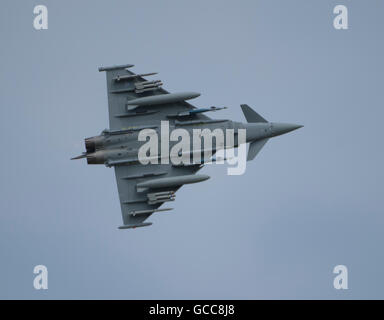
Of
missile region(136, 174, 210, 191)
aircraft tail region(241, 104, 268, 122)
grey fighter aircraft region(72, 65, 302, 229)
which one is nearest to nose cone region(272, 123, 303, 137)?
grey fighter aircraft region(72, 65, 302, 229)

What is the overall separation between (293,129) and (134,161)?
819cm

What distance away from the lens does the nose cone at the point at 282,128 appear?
35.9m

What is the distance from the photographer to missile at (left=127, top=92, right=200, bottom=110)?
3509cm

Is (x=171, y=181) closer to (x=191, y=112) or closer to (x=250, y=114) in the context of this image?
(x=191, y=112)

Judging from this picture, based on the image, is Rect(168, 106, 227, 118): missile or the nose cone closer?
Rect(168, 106, 227, 118): missile

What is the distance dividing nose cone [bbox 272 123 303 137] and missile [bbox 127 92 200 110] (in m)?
4.31

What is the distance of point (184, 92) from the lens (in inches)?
1387

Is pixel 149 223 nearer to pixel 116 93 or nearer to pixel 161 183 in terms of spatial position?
pixel 161 183

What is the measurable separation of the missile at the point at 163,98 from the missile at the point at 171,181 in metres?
3.80

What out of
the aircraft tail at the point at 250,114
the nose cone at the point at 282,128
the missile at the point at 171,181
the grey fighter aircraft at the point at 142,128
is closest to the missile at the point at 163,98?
the grey fighter aircraft at the point at 142,128

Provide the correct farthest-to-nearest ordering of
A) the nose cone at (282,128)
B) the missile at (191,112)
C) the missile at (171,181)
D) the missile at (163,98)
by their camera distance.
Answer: the nose cone at (282,128), the missile at (191,112), the missile at (163,98), the missile at (171,181)

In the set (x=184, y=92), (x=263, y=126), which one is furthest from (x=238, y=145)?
(x=184, y=92)

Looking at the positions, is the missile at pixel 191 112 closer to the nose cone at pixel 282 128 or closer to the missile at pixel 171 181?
the nose cone at pixel 282 128

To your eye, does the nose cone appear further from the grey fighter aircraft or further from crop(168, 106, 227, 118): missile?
crop(168, 106, 227, 118): missile
